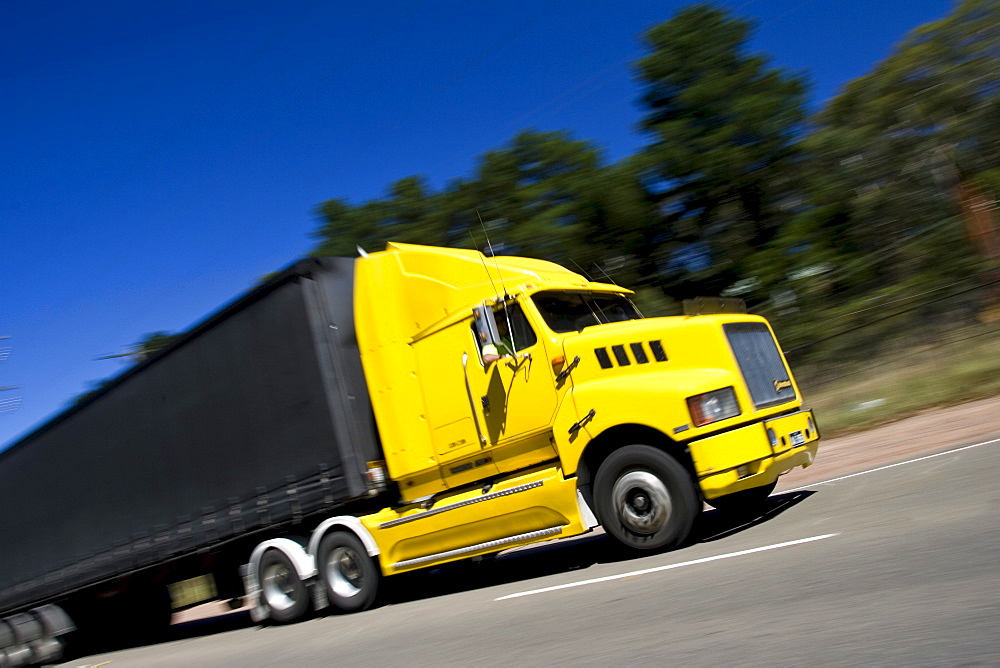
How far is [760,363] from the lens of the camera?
332 inches

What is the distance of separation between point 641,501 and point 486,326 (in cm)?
217

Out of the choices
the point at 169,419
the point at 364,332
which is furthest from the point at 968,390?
the point at 169,419

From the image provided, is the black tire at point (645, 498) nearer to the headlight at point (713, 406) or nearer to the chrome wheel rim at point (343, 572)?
the headlight at point (713, 406)

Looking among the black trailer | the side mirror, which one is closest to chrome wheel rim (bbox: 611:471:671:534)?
the side mirror

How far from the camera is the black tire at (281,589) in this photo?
9977mm

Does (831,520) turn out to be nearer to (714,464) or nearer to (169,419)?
(714,464)

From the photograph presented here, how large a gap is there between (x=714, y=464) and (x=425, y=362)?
3255mm

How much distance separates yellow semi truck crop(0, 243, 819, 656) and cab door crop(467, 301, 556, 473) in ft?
0.07

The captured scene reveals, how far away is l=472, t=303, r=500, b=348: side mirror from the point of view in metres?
8.42

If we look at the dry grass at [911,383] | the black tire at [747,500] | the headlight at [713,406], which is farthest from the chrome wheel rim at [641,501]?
the dry grass at [911,383]

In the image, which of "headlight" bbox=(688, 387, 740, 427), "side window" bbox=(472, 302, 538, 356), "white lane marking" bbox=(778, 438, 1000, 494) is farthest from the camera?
"white lane marking" bbox=(778, 438, 1000, 494)

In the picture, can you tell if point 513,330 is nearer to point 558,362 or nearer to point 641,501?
point 558,362

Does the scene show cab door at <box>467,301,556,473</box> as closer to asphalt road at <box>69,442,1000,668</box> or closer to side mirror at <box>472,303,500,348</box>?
side mirror at <box>472,303,500,348</box>

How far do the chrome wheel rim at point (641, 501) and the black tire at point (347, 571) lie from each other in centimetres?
310
